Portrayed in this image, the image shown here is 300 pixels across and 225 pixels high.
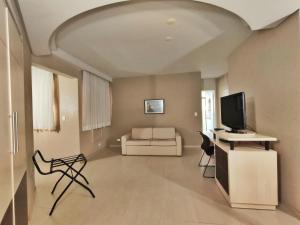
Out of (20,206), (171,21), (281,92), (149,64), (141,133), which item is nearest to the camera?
(20,206)

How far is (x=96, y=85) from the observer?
573cm

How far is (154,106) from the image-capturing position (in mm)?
6574

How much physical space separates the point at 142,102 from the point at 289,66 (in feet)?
15.7

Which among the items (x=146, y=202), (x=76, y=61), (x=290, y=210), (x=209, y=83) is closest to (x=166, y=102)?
(x=209, y=83)

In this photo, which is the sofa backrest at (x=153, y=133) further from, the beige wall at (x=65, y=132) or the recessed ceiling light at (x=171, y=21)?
the recessed ceiling light at (x=171, y=21)

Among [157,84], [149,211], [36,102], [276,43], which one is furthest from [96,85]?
[276,43]

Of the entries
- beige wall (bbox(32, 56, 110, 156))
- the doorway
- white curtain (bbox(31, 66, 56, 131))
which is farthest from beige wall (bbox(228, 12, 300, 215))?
the doorway

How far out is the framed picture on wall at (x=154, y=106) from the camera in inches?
257

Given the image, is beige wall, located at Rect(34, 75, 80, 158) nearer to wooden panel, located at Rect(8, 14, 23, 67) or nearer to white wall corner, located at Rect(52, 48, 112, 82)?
white wall corner, located at Rect(52, 48, 112, 82)

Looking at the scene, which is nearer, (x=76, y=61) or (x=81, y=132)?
(x=76, y=61)

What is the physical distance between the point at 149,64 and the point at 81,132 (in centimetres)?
251

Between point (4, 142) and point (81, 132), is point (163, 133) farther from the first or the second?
point (4, 142)

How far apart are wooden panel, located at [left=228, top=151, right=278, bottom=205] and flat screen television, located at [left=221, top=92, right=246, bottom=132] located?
508mm

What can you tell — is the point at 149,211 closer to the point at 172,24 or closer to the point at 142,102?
the point at 172,24
